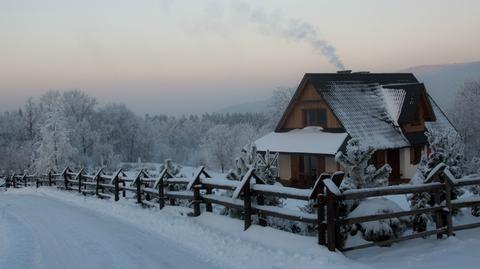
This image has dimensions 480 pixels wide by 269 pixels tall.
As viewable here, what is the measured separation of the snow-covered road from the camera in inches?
348

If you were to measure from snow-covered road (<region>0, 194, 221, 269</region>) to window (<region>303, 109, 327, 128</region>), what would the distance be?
18.5 m

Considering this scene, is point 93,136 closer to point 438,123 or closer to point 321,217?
point 438,123

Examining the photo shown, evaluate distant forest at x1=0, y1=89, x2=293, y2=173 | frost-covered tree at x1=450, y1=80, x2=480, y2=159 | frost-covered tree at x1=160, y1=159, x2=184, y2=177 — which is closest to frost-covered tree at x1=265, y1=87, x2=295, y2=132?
distant forest at x1=0, y1=89, x2=293, y2=173

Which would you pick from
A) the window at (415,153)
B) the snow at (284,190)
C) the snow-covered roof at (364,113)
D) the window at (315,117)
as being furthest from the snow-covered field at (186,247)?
the window at (415,153)

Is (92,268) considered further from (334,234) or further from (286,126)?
(286,126)

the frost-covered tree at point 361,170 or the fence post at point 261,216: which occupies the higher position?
the frost-covered tree at point 361,170

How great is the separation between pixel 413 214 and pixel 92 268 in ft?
19.4

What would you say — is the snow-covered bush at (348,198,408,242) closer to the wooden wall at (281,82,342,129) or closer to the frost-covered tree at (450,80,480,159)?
the wooden wall at (281,82,342,129)

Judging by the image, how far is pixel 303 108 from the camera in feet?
103

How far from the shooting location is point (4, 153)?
81.1 metres

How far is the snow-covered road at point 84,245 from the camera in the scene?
348 inches

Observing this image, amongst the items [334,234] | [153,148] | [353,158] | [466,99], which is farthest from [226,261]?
[153,148]

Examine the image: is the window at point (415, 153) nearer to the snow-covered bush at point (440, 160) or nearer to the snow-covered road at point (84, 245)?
the snow-covered bush at point (440, 160)

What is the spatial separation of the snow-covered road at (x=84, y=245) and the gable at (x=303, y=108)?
18.0 m
